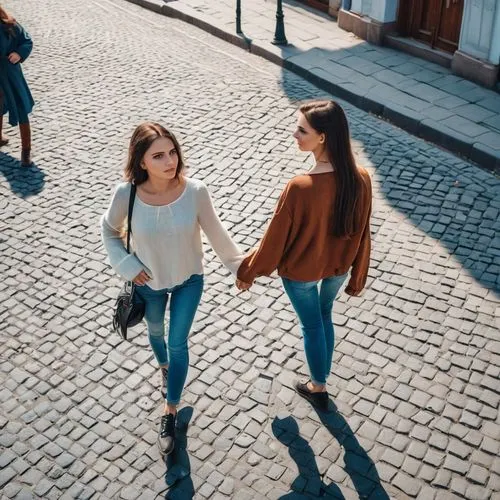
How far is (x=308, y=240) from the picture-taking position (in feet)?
13.3

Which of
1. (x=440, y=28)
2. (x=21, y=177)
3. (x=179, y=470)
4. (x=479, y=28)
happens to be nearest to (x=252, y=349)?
(x=179, y=470)

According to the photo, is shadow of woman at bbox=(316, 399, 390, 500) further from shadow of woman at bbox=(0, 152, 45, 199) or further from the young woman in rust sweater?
shadow of woman at bbox=(0, 152, 45, 199)

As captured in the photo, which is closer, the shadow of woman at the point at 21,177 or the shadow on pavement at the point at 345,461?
the shadow on pavement at the point at 345,461

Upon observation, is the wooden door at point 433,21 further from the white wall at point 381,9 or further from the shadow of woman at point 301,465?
the shadow of woman at point 301,465

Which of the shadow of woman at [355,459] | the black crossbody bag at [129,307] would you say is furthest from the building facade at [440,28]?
the black crossbody bag at [129,307]

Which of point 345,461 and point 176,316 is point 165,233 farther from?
point 345,461

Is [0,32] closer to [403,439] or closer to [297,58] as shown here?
[297,58]

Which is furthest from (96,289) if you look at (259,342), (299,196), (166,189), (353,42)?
(353,42)

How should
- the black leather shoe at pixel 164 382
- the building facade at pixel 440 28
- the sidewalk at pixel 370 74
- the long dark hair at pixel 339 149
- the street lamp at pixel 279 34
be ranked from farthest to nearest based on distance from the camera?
the street lamp at pixel 279 34 → the building facade at pixel 440 28 → the sidewalk at pixel 370 74 → the black leather shoe at pixel 164 382 → the long dark hair at pixel 339 149

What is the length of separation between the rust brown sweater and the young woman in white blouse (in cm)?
29

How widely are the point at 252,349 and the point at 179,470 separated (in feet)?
3.98

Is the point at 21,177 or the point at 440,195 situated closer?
the point at 440,195

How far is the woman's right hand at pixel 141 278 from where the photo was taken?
417cm

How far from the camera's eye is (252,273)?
13.8 ft
